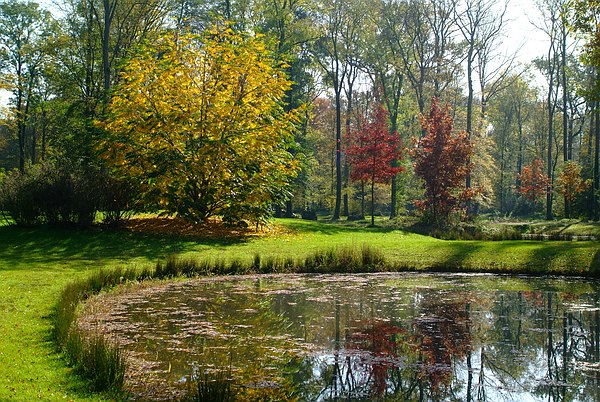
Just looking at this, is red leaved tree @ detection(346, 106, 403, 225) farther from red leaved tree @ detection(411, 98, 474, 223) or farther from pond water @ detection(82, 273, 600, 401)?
pond water @ detection(82, 273, 600, 401)

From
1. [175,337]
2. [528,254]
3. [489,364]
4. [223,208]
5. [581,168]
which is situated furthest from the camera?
[581,168]

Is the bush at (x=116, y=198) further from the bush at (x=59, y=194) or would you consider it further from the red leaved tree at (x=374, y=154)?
the red leaved tree at (x=374, y=154)

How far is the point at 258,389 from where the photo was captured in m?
6.19

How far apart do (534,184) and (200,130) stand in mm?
41237

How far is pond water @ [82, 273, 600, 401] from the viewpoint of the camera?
6.39 metres

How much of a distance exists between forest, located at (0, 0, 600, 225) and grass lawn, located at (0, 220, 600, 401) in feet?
6.20

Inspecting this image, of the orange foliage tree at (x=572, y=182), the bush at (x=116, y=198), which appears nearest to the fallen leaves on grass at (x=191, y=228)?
the bush at (x=116, y=198)

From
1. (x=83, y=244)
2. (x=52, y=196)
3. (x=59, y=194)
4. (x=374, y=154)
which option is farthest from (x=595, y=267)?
(x=374, y=154)

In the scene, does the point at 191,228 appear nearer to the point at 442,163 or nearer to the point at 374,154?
the point at 442,163

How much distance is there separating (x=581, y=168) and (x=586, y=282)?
28.8 m

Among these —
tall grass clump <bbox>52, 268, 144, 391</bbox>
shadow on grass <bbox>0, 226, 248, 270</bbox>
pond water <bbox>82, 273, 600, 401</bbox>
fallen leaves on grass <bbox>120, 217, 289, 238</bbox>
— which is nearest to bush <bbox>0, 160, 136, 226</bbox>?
shadow on grass <bbox>0, 226, 248, 270</bbox>

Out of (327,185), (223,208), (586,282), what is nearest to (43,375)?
(586,282)

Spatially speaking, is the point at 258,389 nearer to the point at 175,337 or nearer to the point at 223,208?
the point at 175,337

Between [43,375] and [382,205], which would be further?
[382,205]
